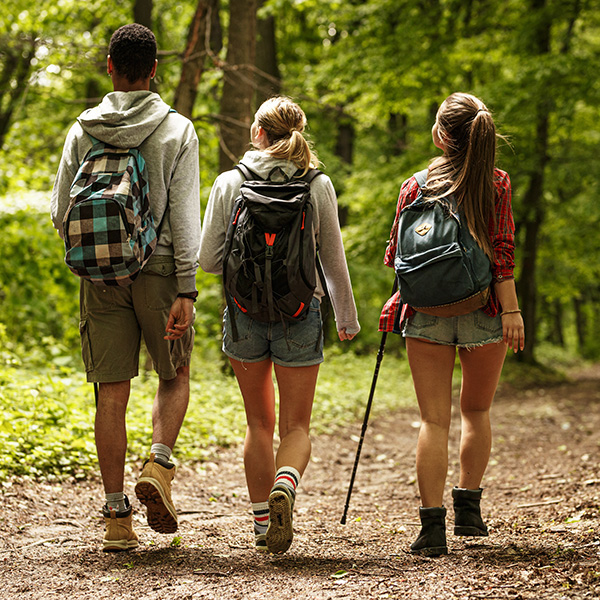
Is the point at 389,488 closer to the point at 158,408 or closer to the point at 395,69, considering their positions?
the point at 158,408

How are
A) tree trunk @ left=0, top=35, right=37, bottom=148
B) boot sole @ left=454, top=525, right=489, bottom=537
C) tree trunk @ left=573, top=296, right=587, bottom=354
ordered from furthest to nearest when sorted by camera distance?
tree trunk @ left=573, top=296, right=587, bottom=354 < tree trunk @ left=0, top=35, right=37, bottom=148 < boot sole @ left=454, top=525, right=489, bottom=537

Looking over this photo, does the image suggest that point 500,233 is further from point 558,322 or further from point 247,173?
point 558,322

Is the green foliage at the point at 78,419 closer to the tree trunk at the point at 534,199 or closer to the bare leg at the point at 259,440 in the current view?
the bare leg at the point at 259,440

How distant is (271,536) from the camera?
2.93 m

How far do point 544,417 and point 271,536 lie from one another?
26.2 ft

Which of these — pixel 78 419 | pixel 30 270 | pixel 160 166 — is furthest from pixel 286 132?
pixel 30 270

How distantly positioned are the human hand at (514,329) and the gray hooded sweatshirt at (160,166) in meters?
1.52

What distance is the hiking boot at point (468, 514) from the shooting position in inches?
131

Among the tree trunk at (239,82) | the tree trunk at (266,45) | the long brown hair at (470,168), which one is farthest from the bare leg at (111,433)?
the tree trunk at (266,45)

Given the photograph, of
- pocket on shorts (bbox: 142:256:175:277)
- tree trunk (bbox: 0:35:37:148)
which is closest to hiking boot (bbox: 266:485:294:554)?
pocket on shorts (bbox: 142:256:175:277)

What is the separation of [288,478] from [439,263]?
47.3 inches

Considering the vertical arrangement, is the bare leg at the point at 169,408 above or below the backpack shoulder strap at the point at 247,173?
below

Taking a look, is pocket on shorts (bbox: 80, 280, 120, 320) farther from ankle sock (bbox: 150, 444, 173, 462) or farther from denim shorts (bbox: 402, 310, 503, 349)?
denim shorts (bbox: 402, 310, 503, 349)

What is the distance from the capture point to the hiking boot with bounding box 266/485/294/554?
2885 mm
